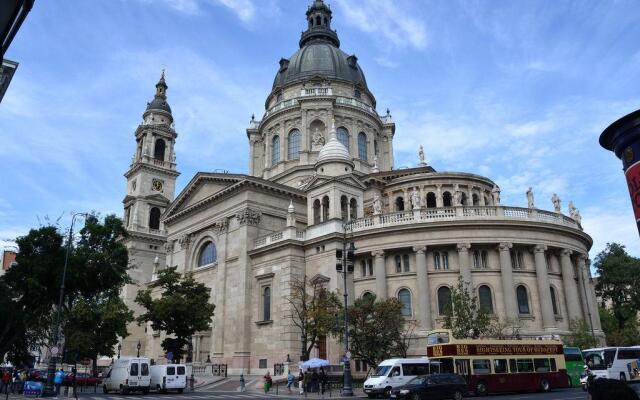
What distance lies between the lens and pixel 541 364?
29953mm

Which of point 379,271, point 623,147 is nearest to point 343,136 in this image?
point 379,271

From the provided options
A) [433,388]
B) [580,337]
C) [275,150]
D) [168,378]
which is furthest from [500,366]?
[275,150]

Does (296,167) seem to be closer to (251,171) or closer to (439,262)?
(251,171)

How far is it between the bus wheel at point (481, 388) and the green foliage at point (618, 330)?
2846 cm

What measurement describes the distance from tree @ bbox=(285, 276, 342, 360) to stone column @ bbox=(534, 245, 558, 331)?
1456 cm

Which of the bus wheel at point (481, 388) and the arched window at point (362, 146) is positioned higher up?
the arched window at point (362, 146)

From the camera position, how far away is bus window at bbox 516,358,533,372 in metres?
29.1

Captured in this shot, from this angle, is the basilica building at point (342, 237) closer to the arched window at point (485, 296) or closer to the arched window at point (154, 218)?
the arched window at point (485, 296)

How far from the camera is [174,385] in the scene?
3316cm

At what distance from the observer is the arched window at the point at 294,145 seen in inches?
2456

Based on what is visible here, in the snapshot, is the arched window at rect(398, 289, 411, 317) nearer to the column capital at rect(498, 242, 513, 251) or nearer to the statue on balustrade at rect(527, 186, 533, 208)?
the column capital at rect(498, 242, 513, 251)

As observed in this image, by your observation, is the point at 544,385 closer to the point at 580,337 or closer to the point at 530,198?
the point at 580,337

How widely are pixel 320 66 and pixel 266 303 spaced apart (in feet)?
113

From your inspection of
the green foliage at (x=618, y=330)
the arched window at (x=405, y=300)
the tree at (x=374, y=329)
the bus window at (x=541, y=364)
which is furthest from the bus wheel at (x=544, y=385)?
the green foliage at (x=618, y=330)
